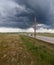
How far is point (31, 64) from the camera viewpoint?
14969 millimetres

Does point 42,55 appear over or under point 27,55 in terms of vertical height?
over

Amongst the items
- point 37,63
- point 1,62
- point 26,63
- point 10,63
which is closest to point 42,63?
point 37,63

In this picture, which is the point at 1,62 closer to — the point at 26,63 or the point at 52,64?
the point at 26,63

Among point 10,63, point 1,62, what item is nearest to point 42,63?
point 10,63

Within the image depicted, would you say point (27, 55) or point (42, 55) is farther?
point (27, 55)

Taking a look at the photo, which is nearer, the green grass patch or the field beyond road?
the green grass patch

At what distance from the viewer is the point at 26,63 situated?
1543cm

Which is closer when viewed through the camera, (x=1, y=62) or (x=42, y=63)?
(x=42, y=63)

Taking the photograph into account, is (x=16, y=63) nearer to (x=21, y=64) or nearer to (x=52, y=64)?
(x=21, y=64)

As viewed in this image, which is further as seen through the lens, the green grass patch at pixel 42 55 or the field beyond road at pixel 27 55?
the field beyond road at pixel 27 55

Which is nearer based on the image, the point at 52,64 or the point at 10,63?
the point at 52,64

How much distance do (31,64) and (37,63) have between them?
58 centimetres

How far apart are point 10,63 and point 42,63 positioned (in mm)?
2905

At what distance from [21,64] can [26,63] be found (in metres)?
0.64
